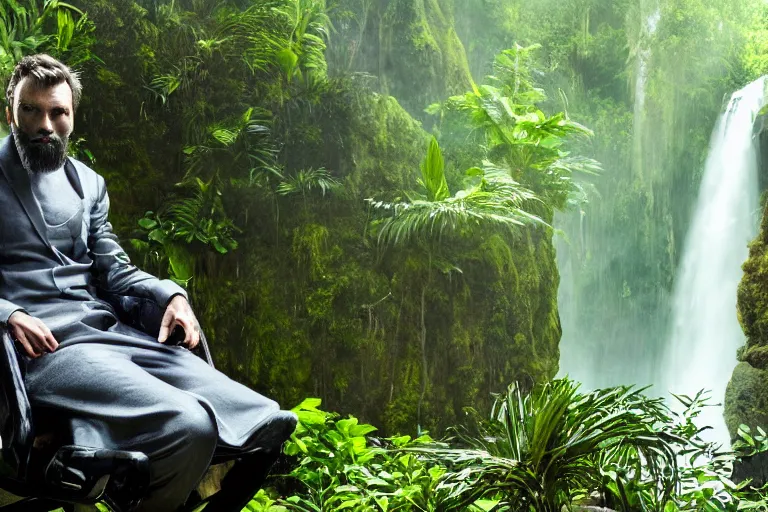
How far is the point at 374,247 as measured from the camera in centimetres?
553

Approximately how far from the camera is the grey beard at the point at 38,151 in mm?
2092

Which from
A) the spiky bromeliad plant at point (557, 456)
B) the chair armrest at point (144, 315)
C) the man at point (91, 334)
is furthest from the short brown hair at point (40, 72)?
the spiky bromeliad plant at point (557, 456)

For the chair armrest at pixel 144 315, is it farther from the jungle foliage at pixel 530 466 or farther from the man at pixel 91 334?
the jungle foliage at pixel 530 466

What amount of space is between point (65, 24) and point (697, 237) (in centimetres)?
1026

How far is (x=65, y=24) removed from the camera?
466cm

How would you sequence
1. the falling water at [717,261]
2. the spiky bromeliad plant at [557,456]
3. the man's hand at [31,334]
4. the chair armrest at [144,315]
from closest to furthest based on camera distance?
the man's hand at [31,334], the chair armrest at [144,315], the spiky bromeliad plant at [557,456], the falling water at [717,261]

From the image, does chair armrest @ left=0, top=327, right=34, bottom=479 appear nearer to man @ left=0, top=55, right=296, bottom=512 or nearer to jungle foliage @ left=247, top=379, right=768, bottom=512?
man @ left=0, top=55, right=296, bottom=512

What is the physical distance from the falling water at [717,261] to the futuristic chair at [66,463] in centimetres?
1016

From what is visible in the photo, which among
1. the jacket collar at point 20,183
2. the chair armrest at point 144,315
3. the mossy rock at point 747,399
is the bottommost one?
the chair armrest at point 144,315

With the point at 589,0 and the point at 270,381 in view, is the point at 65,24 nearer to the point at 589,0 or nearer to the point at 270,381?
the point at 270,381

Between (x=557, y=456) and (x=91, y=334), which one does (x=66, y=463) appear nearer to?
(x=91, y=334)

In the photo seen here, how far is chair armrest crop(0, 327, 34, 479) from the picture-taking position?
1.73 metres

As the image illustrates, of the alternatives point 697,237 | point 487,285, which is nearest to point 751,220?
point 697,237

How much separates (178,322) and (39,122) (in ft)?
2.32
